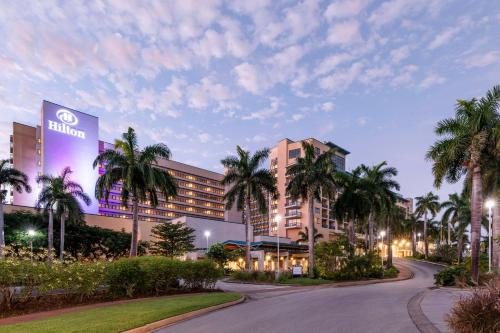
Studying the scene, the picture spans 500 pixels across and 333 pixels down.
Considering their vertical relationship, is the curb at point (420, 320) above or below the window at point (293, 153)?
below

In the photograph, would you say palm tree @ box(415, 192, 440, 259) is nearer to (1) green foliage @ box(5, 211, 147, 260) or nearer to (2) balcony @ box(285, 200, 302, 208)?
(2) balcony @ box(285, 200, 302, 208)

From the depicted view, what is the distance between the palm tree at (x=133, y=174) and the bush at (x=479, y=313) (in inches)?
1098

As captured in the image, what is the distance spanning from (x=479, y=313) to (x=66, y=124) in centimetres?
10830

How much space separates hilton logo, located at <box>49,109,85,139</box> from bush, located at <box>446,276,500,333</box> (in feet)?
348

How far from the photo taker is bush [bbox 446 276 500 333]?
8477 millimetres

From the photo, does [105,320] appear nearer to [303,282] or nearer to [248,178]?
[303,282]

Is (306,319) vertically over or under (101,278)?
under

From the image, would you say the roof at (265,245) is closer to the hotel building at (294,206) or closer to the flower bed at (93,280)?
the hotel building at (294,206)

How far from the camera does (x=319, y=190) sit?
145ft

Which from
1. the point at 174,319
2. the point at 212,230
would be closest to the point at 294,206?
the point at 212,230

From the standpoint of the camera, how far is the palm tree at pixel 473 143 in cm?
2822

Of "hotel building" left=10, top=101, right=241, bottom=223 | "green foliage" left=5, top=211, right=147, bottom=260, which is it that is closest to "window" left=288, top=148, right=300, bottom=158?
"hotel building" left=10, top=101, right=241, bottom=223

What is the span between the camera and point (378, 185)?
5525 cm

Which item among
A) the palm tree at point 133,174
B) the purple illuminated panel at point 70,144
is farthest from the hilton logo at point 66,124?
the palm tree at point 133,174
